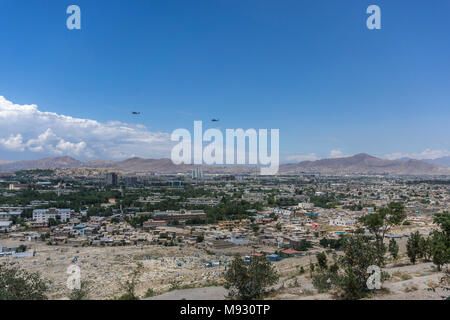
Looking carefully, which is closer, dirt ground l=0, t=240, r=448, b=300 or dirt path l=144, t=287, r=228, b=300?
dirt ground l=0, t=240, r=448, b=300

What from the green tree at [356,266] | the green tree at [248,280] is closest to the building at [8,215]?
the green tree at [248,280]

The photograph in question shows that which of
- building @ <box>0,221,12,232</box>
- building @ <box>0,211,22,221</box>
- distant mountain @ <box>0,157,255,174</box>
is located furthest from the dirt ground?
distant mountain @ <box>0,157,255,174</box>

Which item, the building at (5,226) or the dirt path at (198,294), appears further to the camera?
the building at (5,226)

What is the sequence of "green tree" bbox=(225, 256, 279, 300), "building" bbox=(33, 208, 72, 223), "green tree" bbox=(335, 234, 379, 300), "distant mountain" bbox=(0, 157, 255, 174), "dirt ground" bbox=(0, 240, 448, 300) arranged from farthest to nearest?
"distant mountain" bbox=(0, 157, 255, 174) < "building" bbox=(33, 208, 72, 223) < "dirt ground" bbox=(0, 240, 448, 300) < "green tree" bbox=(225, 256, 279, 300) < "green tree" bbox=(335, 234, 379, 300)

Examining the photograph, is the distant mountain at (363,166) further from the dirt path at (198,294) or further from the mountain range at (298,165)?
the dirt path at (198,294)

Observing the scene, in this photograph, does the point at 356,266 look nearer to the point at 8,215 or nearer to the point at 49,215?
the point at 49,215

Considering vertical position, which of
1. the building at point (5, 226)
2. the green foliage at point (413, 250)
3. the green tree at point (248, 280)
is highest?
the green tree at point (248, 280)

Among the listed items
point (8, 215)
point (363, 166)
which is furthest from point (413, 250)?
point (363, 166)

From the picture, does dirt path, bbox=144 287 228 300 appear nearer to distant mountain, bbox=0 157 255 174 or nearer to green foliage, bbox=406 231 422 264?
green foliage, bbox=406 231 422 264
